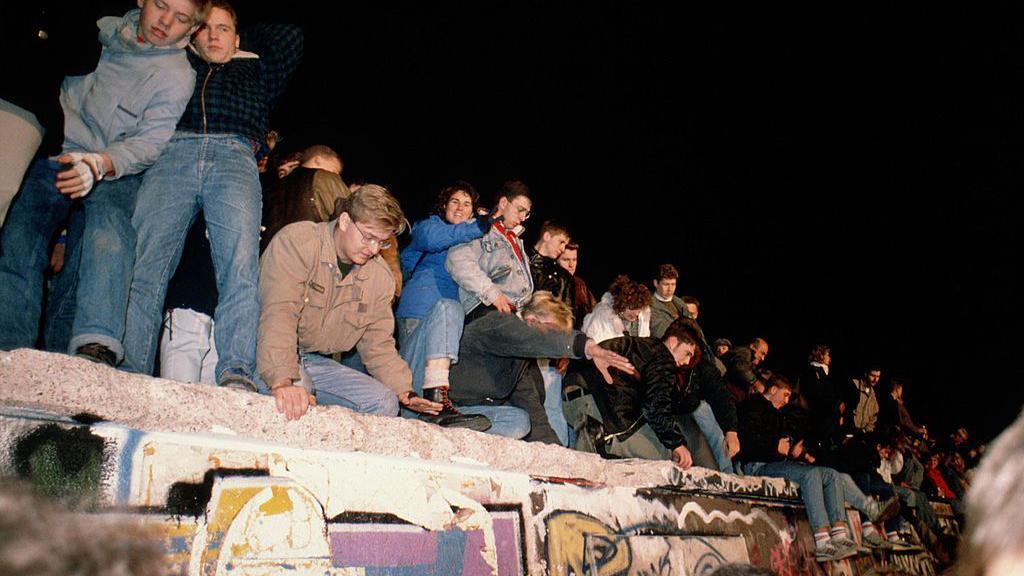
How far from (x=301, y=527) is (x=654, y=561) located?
2.67m

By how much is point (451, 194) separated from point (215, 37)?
176 centimetres

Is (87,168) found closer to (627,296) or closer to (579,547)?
(579,547)

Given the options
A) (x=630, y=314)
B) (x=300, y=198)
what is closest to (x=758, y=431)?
(x=630, y=314)

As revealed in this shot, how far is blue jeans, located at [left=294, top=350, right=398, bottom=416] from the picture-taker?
3.22m

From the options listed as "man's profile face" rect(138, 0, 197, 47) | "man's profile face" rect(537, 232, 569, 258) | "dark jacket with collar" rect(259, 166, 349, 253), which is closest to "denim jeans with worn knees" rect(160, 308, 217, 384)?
"dark jacket with collar" rect(259, 166, 349, 253)

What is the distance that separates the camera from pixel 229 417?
7.91 feet

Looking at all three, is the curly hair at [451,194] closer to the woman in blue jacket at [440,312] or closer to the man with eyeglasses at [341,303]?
the woman in blue jacket at [440,312]

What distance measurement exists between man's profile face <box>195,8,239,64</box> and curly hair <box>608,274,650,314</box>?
3.42m

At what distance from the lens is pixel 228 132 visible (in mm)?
3148

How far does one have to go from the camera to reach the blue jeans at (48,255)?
7.57ft

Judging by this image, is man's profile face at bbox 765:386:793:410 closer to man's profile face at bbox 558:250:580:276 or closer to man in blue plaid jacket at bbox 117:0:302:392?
man's profile face at bbox 558:250:580:276

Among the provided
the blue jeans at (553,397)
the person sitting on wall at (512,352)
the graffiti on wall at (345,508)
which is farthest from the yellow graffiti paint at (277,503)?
the blue jeans at (553,397)

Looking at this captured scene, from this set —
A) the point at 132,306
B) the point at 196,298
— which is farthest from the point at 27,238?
the point at 196,298

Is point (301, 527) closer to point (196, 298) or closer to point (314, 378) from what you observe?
point (314, 378)
